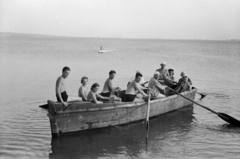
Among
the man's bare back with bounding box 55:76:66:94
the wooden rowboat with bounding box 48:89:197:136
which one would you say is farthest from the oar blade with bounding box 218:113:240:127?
the man's bare back with bounding box 55:76:66:94

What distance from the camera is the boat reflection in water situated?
25.1 ft

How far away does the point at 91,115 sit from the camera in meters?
8.67

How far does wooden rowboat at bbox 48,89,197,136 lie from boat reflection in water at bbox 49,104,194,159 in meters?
0.24

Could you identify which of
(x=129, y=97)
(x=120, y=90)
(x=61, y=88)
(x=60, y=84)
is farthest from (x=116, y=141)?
(x=120, y=90)

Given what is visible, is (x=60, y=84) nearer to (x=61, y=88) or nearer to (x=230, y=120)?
(x=61, y=88)

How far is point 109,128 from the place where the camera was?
368 inches

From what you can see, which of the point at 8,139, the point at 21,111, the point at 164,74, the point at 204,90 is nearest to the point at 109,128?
the point at 8,139

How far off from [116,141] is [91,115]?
3.74 feet

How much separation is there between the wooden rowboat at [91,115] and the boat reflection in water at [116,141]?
0.24 meters

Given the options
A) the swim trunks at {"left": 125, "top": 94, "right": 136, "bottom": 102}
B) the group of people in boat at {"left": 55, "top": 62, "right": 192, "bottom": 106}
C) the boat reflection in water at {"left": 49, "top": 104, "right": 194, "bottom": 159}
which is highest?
the group of people in boat at {"left": 55, "top": 62, "right": 192, "bottom": 106}

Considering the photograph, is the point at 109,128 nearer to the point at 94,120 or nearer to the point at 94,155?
the point at 94,120

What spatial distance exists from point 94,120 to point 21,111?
3976 millimetres

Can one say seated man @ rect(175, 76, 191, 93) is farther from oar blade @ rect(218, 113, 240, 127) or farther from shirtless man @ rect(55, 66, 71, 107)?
shirtless man @ rect(55, 66, 71, 107)

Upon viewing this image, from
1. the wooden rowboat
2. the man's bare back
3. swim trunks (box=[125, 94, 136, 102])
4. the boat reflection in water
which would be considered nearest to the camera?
the boat reflection in water
